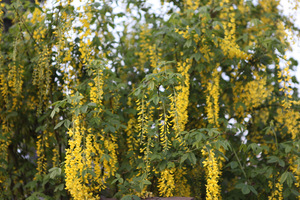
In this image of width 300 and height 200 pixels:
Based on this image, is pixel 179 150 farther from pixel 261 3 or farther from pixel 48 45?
A: pixel 261 3

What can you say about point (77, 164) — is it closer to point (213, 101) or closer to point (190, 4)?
point (213, 101)

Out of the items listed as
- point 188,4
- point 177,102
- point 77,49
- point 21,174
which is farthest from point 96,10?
point 21,174

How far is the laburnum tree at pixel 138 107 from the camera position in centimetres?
283

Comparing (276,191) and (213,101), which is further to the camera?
(213,101)

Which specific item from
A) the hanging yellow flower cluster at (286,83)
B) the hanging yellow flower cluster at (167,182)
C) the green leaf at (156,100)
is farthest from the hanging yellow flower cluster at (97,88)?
the hanging yellow flower cluster at (286,83)

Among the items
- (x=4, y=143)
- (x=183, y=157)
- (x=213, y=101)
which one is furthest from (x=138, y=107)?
(x=4, y=143)

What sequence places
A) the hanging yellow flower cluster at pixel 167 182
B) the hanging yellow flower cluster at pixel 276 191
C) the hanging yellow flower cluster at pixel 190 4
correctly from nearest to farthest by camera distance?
1. the hanging yellow flower cluster at pixel 167 182
2. the hanging yellow flower cluster at pixel 276 191
3. the hanging yellow flower cluster at pixel 190 4

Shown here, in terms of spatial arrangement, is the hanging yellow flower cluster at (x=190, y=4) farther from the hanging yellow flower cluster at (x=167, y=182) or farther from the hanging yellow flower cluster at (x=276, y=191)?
the hanging yellow flower cluster at (x=276, y=191)

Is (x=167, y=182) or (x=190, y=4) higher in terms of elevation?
(x=190, y=4)

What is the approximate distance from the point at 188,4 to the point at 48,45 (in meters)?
1.65

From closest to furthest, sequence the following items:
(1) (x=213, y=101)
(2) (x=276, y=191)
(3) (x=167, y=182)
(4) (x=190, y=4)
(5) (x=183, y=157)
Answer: (5) (x=183, y=157), (3) (x=167, y=182), (2) (x=276, y=191), (1) (x=213, y=101), (4) (x=190, y=4)

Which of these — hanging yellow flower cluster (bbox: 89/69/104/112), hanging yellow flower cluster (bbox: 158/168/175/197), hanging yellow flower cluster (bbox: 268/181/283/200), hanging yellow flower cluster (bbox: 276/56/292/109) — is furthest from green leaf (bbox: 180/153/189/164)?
hanging yellow flower cluster (bbox: 276/56/292/109)

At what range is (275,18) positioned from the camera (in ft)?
14.4

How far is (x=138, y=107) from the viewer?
9.25ft
